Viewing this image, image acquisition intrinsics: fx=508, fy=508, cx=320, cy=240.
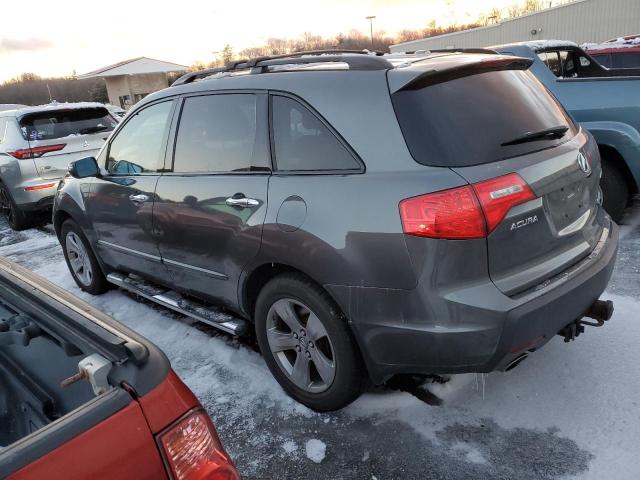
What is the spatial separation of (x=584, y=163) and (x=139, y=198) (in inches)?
110

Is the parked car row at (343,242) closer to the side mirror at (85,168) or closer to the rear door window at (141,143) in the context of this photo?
the rear door window at (141,143)

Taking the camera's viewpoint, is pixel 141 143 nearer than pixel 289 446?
No

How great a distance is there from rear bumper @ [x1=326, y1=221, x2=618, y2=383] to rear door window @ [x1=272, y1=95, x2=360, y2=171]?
605 millimetres

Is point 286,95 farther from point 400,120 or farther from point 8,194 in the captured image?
point 8,194

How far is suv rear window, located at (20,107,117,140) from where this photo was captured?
716cm

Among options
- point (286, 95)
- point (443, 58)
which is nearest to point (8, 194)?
point (286, 95)

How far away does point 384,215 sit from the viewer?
84.1 inches

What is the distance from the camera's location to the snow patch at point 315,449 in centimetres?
249

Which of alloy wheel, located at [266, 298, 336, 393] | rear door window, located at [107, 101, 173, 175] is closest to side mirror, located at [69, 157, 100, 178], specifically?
rear door window, located at [107, 101, 173, 175]

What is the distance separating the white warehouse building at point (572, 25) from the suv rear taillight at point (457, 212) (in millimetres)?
26312

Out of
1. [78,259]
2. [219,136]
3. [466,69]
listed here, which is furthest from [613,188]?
[78,259]

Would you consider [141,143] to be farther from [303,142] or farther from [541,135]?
[541,135]

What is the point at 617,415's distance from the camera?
99.9 inches

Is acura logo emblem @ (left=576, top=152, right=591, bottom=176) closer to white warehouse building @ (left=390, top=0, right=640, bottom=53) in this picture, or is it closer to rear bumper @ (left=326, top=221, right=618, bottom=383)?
rear bumper @ (left=326, top=221, right=618, bottom=383)
